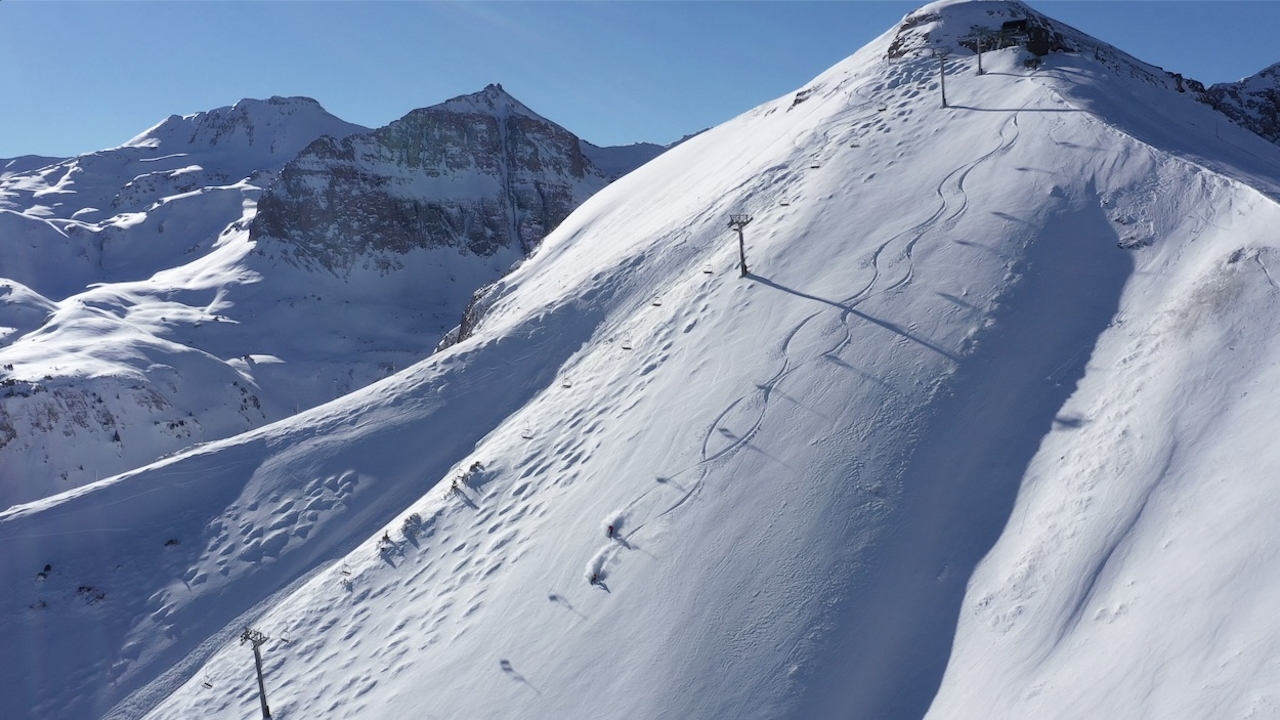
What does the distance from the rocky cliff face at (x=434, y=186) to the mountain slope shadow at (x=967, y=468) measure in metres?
89.0

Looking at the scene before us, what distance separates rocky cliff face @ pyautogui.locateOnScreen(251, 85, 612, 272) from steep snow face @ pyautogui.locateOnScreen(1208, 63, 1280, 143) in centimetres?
7352

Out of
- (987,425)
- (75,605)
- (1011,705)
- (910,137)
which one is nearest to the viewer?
(1011,705)

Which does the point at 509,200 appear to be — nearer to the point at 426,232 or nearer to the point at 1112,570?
the point at 426,232

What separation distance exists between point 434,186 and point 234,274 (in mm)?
29163

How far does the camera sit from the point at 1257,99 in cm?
6794

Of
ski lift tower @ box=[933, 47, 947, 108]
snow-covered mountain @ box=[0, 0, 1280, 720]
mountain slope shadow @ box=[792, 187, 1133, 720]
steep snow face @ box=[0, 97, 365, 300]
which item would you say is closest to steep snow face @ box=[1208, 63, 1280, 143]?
ski lift tower @ box=[933, 47, 947, 108]

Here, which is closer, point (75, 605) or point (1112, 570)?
point (1112, 570)

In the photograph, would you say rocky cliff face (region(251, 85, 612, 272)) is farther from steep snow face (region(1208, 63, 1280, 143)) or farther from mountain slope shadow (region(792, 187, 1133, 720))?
mountain slope shadow (region(792, 187, 1133, 720))

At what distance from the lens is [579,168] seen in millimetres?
120375

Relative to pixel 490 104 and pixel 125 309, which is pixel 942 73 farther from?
pixel 490 104

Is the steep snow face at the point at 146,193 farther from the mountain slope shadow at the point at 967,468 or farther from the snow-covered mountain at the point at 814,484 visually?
the mountain slope shadow at the point at 967,468

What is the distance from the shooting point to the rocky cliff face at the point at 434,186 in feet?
313

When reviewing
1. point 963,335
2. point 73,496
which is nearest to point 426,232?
point 73,496

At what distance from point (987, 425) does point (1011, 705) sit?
482cm
